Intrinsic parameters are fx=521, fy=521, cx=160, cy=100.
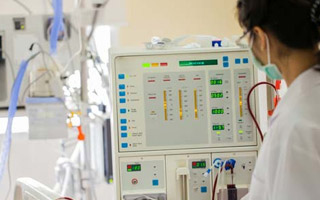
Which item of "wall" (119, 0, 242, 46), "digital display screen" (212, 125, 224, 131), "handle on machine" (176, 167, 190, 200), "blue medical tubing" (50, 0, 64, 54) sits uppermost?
"wall" (119, 0, 242, 46)

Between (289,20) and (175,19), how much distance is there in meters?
2.53

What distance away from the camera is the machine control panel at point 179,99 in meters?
2.00

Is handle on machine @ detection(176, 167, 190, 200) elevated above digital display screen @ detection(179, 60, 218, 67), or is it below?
below

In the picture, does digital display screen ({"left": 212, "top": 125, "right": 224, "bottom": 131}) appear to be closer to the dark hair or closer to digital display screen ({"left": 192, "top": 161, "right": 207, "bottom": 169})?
digital display screen ({"left": 192, "top": 161, "right": 207, "bottom": 169})

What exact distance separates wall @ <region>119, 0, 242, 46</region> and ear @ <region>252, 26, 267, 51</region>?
7.78 feet

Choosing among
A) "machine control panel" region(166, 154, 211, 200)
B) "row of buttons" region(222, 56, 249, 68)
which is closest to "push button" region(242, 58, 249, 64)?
"row of buttons" region(222, 56, 249, 68)

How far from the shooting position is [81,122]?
7.48 feet

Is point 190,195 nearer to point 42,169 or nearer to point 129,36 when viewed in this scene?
point 42,169

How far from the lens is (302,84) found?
4.32 ft

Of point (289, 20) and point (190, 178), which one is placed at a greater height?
point (289, 20)

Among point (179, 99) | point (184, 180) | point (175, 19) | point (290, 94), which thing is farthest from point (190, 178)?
point (175, 19)

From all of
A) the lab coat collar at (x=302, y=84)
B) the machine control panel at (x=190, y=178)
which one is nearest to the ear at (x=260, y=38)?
the lab coat collar at (x=302, y=84)

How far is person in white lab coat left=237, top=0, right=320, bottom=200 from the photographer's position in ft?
4.08

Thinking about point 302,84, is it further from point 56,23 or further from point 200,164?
point 56,23
